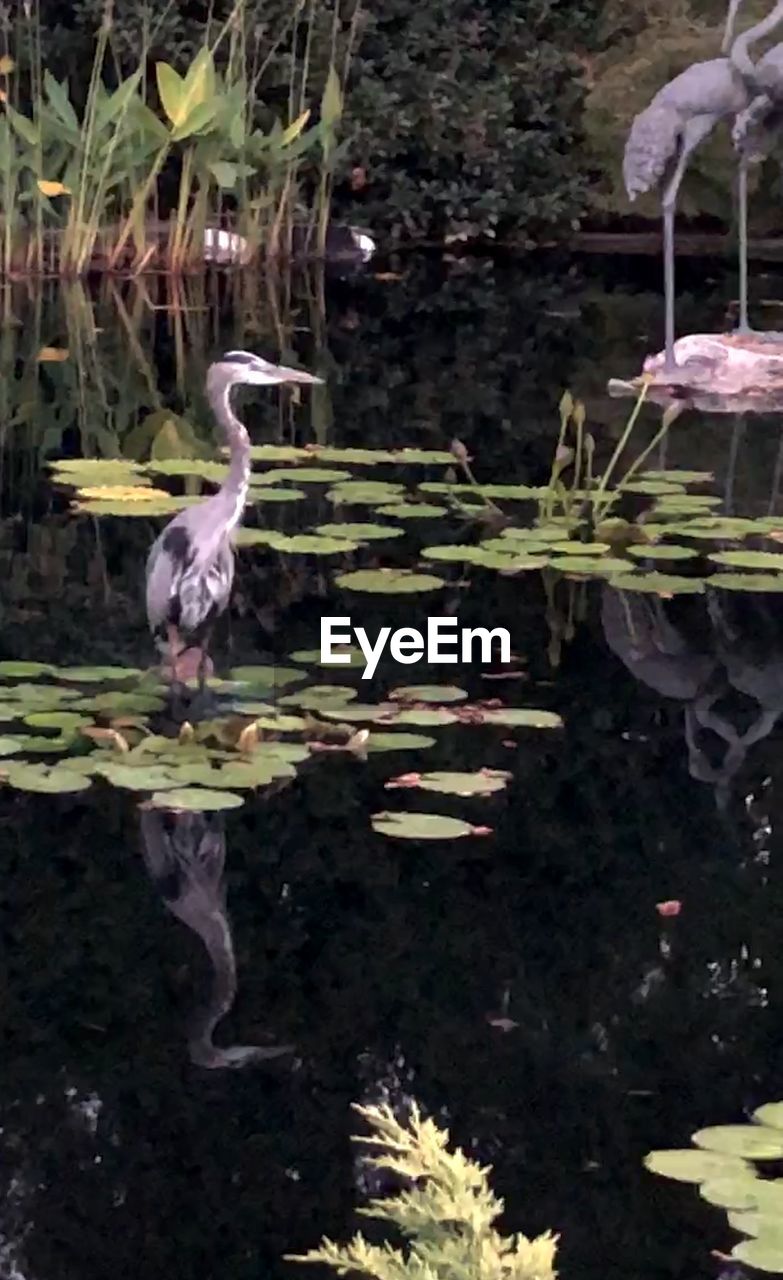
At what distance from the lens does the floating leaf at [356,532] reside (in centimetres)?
462

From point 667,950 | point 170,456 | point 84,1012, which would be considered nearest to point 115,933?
point 84,1012

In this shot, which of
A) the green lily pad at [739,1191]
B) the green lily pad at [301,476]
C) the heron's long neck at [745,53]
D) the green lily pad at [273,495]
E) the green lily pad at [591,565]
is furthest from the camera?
the heron's long neck at [745,53]

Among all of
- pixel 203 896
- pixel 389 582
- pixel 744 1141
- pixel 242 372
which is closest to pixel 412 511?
pixel 389 582

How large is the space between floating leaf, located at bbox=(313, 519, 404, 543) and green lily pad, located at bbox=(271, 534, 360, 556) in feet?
0.07

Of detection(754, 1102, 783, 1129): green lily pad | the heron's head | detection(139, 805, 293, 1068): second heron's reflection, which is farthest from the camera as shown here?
the heron's head

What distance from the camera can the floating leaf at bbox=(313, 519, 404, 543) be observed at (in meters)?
4.62

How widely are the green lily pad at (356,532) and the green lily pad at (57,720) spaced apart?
1.33m

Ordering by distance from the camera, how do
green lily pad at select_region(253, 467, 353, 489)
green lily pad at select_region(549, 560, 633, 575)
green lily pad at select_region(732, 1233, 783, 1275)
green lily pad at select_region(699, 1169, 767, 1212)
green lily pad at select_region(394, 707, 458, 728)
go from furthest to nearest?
green lily pad at select_region(253, 467, 353, 489), green lily pad at select_region(549, 560, 633, 575), green lily pad at select_region(394, 707, 458, 728), green lily pad at select_region(699, 1169, 767, 1212), green lily pad at select_region(732, 1233, 783, 1275)

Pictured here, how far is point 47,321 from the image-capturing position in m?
8.62

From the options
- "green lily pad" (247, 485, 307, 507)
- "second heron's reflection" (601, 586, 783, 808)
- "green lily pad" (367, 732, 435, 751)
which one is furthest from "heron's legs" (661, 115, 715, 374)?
"green lily pad" (367, 732, 435, 751)

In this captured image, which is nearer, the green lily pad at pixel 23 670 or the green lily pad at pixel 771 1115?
the green lily pad at pixel 771 1115

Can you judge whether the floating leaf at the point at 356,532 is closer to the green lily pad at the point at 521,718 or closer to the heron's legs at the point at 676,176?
the green lily pad at the point at 521,718

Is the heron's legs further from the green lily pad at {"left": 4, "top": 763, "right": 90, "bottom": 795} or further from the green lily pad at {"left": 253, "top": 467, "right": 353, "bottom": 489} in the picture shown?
the green lily pad at {"left": 4, "top": 763, "right": 90, "bottom": 795}

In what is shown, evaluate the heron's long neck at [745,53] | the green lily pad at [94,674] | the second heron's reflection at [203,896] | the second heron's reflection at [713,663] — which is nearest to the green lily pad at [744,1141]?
the second heron's reflection at [203,896]
